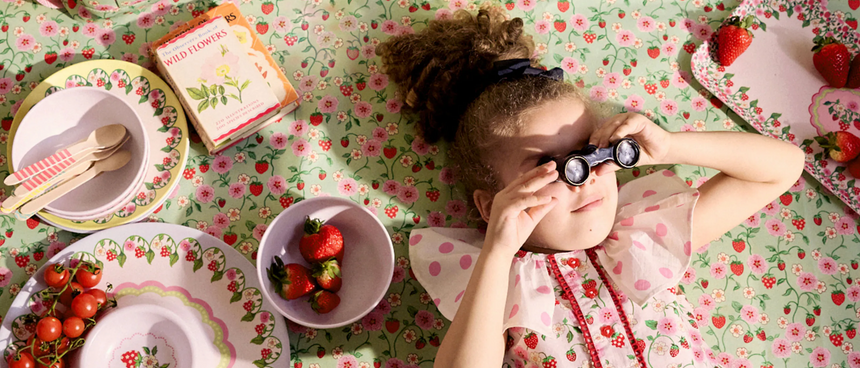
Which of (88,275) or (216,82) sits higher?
(216,82)

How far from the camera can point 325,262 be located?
3.53ft

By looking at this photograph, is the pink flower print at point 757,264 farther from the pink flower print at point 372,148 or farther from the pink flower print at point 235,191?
the pink flower print at point 235,191

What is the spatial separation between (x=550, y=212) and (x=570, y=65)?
53 cm

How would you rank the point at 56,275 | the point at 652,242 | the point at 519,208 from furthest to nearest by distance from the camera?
the point at 652,242 → the point at 56,275 → the point at 519,208

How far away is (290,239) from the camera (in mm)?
1152

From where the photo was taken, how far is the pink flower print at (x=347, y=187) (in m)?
1.26

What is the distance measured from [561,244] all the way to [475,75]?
0.39 metres

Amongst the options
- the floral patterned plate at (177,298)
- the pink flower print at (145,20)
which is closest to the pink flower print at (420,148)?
the floral patterned plate at (177,298)

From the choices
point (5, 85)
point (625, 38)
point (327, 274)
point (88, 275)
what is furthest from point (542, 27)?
point (5, 85)

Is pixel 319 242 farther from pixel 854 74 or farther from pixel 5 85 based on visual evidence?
pixel 854 74

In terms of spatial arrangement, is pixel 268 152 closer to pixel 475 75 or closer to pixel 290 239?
pixel 290 239

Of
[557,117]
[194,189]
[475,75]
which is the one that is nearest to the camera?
[557,117]

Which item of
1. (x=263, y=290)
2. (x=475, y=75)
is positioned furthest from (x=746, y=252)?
(x=263, y=290)

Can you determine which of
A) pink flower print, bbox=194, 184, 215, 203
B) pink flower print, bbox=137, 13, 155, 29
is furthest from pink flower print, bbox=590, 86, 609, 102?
pink flower print, bbox=137, 13, 155, 29
